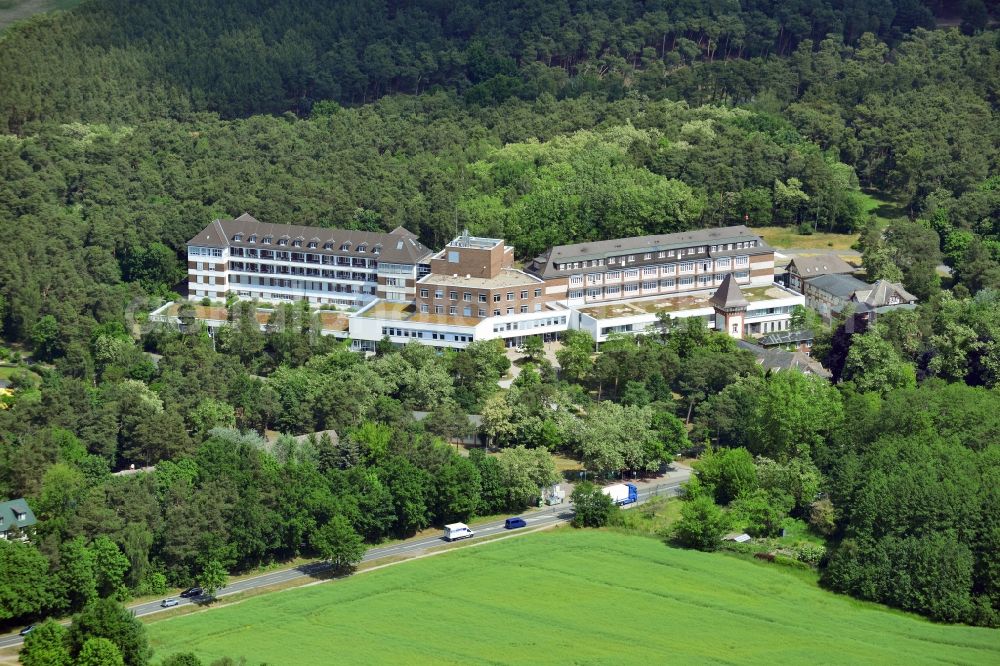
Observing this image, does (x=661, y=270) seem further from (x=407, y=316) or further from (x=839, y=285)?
(x=407, y=316)

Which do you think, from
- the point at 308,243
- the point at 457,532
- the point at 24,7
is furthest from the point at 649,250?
the point at 24,7

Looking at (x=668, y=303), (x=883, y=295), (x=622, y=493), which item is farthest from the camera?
(x=668, y=303)

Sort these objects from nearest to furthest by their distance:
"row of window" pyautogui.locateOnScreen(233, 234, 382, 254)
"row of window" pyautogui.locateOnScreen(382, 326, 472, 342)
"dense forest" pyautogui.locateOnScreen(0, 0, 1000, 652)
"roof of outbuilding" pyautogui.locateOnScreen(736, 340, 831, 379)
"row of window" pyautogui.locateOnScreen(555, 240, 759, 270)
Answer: "dense forest" pyautogui.locateOnScreen(0, 0, 1000, 652)
"roof of outbuilding" pyautogui.locateOnScreen(736, 340, 831, 379)
"row of window" pyautogui.locateOnScreen(382, 326, 472, 342)
"row of window" pyautogui.locateOnScreen(555, 240, 759, 270)
"row of window" pyautogui.locateOnScreen(233, 234, 382, 254)

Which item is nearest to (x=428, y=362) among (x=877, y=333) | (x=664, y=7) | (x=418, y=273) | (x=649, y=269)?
(x=418, y=273)

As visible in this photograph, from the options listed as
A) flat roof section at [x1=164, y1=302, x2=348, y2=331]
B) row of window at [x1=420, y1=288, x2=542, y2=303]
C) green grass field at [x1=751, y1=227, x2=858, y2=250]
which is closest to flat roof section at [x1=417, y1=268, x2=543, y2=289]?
row of window at [x1=420, y1=288, x2=542, y2=303]

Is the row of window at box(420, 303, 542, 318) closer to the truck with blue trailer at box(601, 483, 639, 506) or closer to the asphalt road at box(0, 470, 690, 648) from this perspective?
the asphalt road at box(0, 470, 690, 648)
